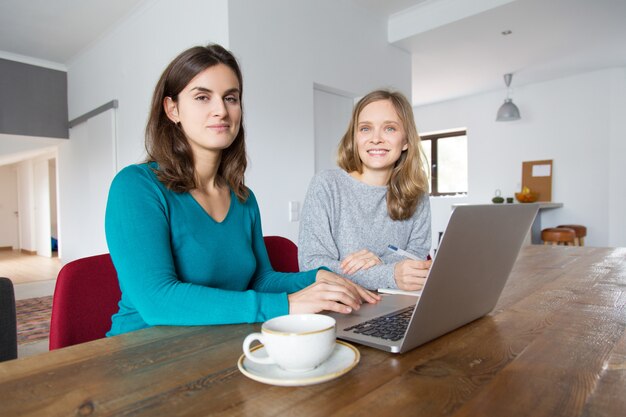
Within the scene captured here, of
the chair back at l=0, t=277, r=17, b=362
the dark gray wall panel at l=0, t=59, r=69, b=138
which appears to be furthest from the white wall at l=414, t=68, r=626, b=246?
the chair back at l=0, t=277, r=17, b=362

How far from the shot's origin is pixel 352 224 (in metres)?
1.49

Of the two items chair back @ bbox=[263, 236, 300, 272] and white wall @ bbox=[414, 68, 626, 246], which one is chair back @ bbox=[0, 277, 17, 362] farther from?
white wall @ bbox=[414, 68, 626, 246]

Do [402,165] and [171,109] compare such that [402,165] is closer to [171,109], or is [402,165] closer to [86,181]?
[171,109]

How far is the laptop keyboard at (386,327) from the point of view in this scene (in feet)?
2.19

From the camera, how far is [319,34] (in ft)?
10.5

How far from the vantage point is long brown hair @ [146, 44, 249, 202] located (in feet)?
3.41

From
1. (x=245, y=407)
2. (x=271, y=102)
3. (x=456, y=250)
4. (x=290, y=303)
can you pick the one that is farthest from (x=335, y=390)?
(x=271, y=102)

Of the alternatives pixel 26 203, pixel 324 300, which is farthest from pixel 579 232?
pixel 26 203

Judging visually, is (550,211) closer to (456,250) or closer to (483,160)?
(483,160)

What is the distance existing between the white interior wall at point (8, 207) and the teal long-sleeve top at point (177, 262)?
35.4 feet

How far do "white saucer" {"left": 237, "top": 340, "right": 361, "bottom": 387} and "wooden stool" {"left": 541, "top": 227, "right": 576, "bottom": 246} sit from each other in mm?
4708

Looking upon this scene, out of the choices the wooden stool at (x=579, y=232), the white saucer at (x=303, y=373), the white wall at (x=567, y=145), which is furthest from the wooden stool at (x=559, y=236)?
the white saucer at (x=303, y=373)

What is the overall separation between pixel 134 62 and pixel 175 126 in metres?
2.98

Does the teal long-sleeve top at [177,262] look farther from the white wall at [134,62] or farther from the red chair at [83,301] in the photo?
the white wall at [134,62]
